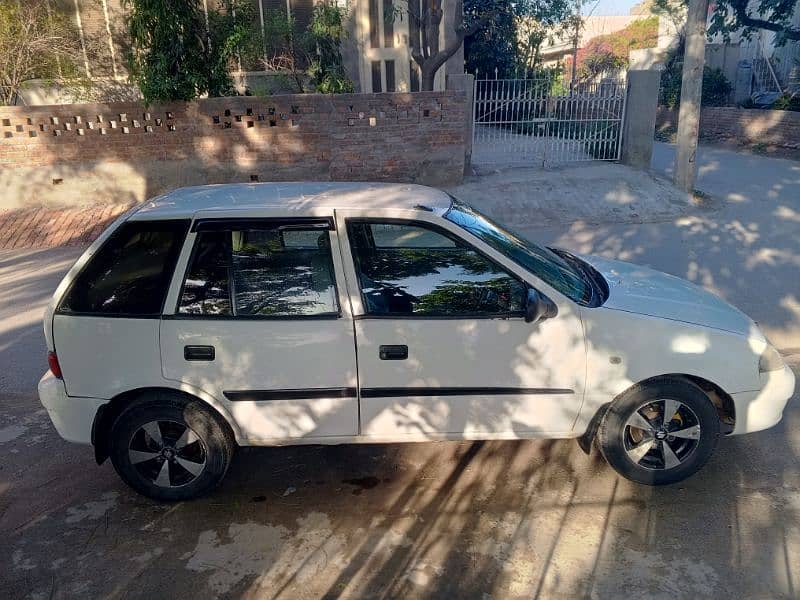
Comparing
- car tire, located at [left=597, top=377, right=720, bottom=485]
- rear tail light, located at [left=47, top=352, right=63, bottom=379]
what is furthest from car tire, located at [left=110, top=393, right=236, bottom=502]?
car tire, located at [left=597, top=377, right=720, bottom=485]

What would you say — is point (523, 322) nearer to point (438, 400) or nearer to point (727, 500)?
point (438, 400)

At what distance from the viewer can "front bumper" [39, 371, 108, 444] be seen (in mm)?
3822

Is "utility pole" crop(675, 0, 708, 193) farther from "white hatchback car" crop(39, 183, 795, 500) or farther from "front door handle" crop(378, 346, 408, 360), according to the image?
"front door handle" crop(378, 346, 408, 360)

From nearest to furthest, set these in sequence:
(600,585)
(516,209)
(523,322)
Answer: (600,585) < (523,322) < (516,209)

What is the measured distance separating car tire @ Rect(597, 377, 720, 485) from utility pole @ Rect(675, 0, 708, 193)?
8695 mm

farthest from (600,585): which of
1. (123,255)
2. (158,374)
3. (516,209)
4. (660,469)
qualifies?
(516,209)

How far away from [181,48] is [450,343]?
29.3 ft

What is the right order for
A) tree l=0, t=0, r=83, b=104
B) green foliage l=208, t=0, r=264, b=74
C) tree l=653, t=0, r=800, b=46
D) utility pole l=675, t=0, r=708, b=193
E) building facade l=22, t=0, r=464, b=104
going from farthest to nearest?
tree l=653, t=0, r=800, b=46 < building facade l=22, t=0, r=464, b=104 < tree l=0, t=0, r=83, b=104 < green foliage l=208, t=0, r=264, b=74 < utility pole l=675, t=0, r=708, b=193

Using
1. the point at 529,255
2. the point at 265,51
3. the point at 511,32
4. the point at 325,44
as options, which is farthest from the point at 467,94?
the point at 511,32

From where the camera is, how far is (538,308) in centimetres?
363

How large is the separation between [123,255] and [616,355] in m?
2.80

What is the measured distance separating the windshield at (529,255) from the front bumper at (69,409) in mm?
2295

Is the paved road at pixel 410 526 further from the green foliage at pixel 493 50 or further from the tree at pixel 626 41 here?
the tree at pixel 626 41

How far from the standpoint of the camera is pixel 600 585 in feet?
10.6
